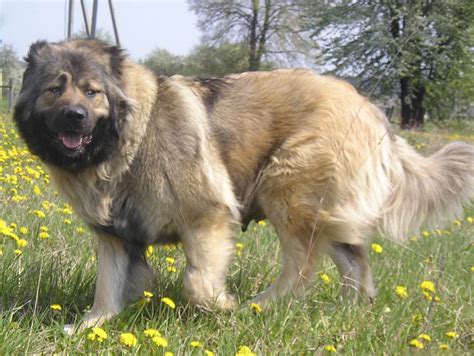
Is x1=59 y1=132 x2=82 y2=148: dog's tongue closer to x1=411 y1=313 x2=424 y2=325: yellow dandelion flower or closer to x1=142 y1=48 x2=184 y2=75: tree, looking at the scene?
x1=411 y1=313 x2=424 y2=325: yellow dandelion flower

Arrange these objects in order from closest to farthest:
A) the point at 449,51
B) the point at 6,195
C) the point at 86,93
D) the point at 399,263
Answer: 1. the point at 86,93
2. the point at 399,263
3. the point at 6,195
4. the point at 449,51

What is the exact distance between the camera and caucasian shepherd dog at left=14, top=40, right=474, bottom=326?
312 cm

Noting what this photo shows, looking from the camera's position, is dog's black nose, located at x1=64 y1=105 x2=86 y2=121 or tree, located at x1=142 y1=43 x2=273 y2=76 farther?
tree, located at x1=142 y1=43 x2=273 y2=76

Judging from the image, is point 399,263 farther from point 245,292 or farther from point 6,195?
point 6,195

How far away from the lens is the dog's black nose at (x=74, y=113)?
9.50ft

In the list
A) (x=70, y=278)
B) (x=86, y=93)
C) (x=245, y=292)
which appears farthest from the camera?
(x=245, y=292)

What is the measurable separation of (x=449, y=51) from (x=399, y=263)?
81.9 ft

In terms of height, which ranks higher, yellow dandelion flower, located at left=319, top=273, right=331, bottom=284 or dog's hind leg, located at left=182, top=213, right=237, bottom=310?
dog's hind leg, located at left=182, top=213, right=237, bottom=310

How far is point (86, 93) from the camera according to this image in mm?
3066

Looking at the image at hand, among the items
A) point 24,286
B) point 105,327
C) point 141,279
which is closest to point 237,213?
point 141,279

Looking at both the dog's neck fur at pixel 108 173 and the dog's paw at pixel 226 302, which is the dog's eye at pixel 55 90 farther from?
the dog's paw at pixel 226 302

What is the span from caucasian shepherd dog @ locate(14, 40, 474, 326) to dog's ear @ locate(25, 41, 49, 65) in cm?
1

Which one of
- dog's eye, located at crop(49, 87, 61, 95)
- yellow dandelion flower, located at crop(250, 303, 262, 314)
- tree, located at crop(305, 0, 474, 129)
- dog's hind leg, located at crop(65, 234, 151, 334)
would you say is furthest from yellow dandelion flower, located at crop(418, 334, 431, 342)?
tree, located at crop(305, 0, 474, 129)

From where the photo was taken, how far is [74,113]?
2.90m
